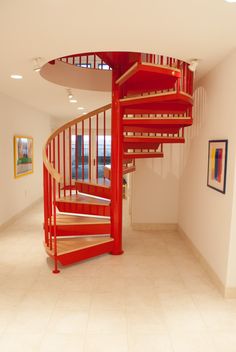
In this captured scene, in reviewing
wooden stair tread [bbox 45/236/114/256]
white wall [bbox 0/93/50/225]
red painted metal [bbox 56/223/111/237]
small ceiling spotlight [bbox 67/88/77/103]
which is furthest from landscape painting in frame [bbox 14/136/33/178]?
wooden stair tread [bbox 45/236/114/256]

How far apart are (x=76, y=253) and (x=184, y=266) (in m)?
1.36

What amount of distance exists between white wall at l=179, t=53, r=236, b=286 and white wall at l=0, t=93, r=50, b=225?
3104 mm

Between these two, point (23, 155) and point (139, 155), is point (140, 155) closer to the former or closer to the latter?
point (139, 155)

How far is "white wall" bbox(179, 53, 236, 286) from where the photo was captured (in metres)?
2.73

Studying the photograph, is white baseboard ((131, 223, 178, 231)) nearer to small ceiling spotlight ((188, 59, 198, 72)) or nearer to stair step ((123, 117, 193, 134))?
stair step ((123, 117, 193, 134))

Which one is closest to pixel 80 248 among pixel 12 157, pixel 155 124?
pixel 155 124

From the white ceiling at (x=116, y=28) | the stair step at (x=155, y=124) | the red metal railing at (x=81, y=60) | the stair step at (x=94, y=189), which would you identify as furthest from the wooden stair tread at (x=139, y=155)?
the white ceiling at (x=116, y=28)

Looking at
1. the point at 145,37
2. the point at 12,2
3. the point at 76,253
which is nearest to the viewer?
the point at 12,2

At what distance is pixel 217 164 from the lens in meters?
3.03

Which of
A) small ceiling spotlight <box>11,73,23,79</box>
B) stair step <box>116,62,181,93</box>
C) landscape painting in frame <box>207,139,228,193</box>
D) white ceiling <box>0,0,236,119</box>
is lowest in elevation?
landscape painting in frame <box>207,139,228,193</box>

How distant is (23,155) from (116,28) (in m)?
4.22

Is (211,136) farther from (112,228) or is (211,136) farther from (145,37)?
(112,228)

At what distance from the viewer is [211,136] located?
326 cm

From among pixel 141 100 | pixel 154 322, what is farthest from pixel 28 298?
pixel 141 100
